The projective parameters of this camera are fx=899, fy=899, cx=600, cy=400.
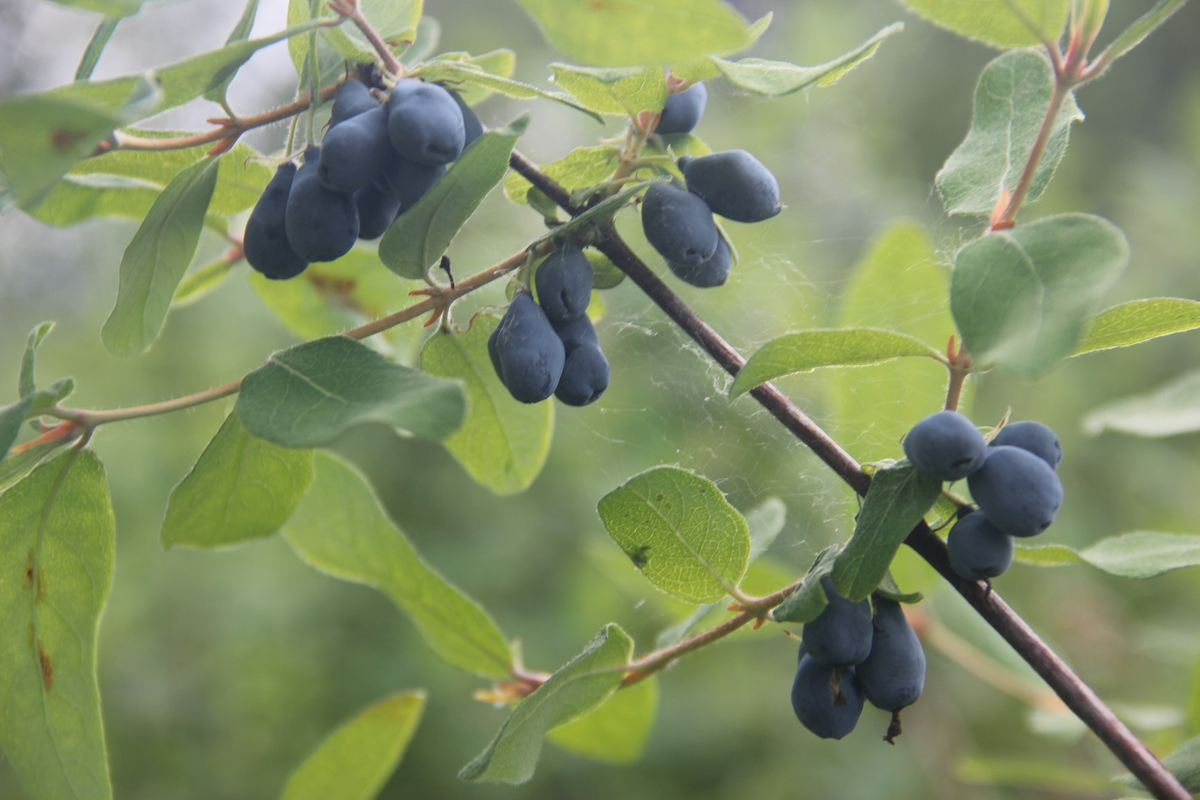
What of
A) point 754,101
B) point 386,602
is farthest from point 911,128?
point 386,602

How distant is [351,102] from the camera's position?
84 cm

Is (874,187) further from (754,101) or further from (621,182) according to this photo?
(621,182)

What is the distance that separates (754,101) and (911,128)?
2897mm

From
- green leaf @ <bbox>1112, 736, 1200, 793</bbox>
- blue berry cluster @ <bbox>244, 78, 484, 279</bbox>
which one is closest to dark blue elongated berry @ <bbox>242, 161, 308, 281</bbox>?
blue berry cluster @ <bbox>244, 78, 484, 279</bbox>

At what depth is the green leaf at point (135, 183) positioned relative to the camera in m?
1.06

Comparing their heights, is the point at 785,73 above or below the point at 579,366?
above

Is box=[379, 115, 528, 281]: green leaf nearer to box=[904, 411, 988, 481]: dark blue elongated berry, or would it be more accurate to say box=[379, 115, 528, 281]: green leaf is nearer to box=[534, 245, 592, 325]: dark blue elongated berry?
box=[534, 245, 592, 325]: dark blue elongated berry

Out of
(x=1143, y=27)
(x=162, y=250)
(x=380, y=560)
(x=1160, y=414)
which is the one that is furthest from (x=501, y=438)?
(x=1160, y=414)

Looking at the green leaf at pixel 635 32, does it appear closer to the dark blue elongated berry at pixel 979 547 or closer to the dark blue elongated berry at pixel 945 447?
the dark blue elongated berry at pixel 945 447

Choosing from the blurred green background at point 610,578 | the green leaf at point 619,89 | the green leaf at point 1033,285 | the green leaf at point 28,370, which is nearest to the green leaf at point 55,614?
the green leaf at point 28,370

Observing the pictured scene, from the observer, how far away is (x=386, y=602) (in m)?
3.33

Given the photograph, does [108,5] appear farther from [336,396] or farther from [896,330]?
[896,330]

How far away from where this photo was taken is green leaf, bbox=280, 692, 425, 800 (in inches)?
56.6

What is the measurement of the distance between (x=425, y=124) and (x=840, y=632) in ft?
1.88
